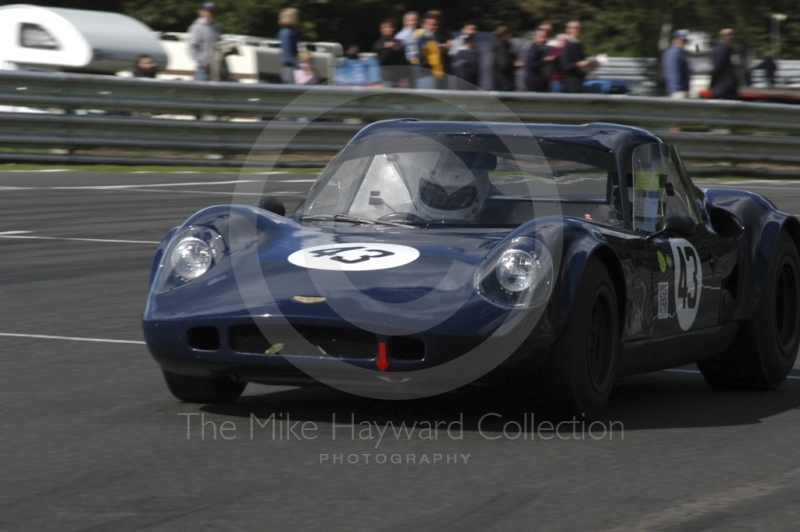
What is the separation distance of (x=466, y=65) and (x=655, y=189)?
1359 cm

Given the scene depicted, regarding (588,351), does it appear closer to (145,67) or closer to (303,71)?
(303,71)

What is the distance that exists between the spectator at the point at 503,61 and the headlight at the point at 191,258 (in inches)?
576

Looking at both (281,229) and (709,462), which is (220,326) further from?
(709,462)

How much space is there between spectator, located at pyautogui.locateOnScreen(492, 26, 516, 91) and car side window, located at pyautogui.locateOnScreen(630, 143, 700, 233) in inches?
527

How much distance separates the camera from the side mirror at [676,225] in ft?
19.7

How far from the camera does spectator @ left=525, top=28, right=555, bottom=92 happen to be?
19797mm

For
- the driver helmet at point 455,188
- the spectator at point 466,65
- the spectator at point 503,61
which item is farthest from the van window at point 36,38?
the driver helmet at point 455,188

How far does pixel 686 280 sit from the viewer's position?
6082 mm

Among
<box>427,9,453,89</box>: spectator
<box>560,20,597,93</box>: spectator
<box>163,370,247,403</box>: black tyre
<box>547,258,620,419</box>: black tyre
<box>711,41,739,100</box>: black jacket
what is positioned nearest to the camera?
<box>547,258,620,419</box>: black tyre

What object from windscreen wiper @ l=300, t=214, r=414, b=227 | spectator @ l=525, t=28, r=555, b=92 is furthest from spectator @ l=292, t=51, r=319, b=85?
windscreen wiper @ l=300, t=214, r=414, b=227

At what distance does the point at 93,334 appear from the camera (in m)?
7.47

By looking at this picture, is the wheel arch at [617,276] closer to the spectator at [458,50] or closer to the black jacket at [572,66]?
the spectator at [458,50]

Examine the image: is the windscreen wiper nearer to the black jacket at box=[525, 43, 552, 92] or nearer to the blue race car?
the blue race car

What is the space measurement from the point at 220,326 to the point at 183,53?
28204mm
